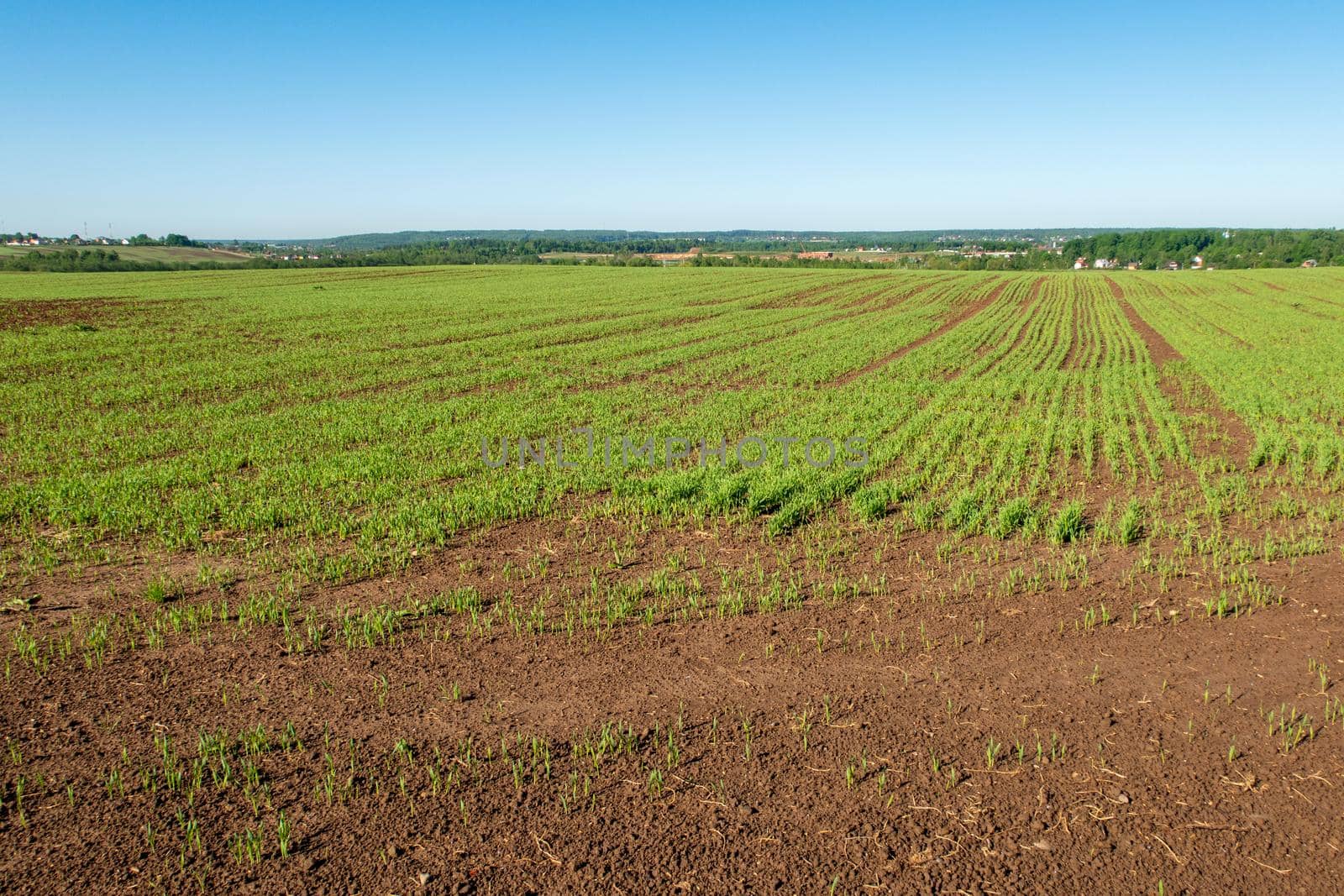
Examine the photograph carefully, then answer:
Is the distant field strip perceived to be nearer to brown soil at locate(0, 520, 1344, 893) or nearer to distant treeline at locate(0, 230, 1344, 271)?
brown soil at locate(0, 520, 1344, 893)

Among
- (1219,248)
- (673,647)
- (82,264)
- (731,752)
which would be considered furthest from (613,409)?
(1219,248)

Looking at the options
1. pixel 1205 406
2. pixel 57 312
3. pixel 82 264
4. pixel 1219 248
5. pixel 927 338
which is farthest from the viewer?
pixel 1219 248

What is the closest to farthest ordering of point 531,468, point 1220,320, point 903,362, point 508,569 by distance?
point 508,569, point 531,468, point 903,362, point 1220,320

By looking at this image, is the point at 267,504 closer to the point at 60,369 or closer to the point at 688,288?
the point at 60,369

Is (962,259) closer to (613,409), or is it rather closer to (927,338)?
(927,338)

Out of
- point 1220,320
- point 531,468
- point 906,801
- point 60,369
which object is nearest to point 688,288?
point 1220,320
